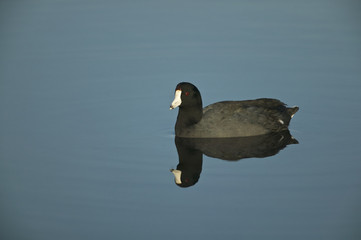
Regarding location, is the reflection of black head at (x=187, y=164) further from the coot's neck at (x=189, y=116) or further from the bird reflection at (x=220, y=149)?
the coot's neck at (x=189, y=116)

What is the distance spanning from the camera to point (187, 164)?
9.26 meters

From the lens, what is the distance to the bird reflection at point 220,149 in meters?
9.03

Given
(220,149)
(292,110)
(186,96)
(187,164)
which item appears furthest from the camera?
(292,110)

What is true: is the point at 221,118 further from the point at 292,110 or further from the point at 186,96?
the point at 292,110

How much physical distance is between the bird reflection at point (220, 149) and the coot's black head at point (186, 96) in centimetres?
47

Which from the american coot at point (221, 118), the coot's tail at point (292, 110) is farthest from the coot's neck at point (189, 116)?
the coot's tail at point (292, 110)

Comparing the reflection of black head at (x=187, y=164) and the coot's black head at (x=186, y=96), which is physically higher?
the coot's black head at (x=186, y=96)

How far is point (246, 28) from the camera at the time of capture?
45.2 ft

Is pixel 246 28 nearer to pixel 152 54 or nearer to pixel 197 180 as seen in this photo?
pixel 152 54

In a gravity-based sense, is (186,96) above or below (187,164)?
above

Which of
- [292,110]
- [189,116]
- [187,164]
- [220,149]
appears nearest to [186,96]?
[189,116]

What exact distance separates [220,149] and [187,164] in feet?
2.30

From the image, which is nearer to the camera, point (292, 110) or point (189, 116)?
point (189, 116)

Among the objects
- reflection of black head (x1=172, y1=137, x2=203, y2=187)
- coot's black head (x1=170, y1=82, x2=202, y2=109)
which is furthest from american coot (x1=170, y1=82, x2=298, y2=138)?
reflection of black head (x1=172, y1=137, x2=203, y2=187)
